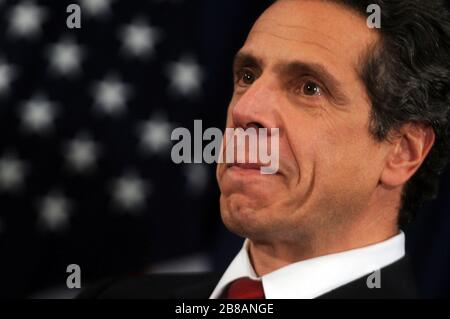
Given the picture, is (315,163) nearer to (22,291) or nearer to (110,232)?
(110,232)

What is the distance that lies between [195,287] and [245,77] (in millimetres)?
576

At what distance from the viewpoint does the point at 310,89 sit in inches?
56.8

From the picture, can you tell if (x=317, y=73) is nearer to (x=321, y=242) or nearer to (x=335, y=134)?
(x=335, y=134)

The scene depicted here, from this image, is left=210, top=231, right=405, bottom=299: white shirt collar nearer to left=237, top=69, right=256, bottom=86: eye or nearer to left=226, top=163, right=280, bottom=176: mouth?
left=226, top=163, right=280, bottom=176: mouth

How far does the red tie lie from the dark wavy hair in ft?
1.38

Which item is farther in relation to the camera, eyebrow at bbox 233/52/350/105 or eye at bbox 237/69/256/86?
eye at bbox 237/69/256/86

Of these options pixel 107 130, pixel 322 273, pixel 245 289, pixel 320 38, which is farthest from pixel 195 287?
pixel 320 38

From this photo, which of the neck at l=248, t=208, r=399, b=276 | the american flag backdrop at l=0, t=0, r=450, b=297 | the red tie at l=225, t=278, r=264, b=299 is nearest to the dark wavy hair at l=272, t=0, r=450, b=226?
the neck at l=248, t=208, r=399, b=276

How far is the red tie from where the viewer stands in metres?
1.51

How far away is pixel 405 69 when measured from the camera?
57.9 inches

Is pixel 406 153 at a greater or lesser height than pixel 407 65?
lesser

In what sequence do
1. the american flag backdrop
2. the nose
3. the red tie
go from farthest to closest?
the american flag backdrop
the red tie
the nose

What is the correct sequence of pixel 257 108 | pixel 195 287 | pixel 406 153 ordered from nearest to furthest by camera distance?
pixel 257 108 → pixel 406 153 → pixel 195 287

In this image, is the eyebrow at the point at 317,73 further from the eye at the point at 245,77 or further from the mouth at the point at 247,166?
the mouth at the point at 247,166
